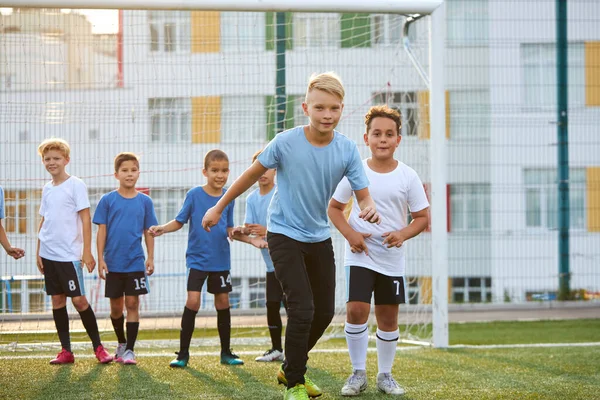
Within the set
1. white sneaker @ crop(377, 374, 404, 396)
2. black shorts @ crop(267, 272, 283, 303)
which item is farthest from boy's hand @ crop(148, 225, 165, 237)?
white sneaker @ crop(377, 374, 404, 396)

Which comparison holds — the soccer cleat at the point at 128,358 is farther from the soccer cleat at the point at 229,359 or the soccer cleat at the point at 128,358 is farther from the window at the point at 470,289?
the window at the point at 470,289

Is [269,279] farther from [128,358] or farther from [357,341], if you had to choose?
[357,341]

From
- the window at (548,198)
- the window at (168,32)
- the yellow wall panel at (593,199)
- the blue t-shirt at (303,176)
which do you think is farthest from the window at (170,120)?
the yellow wall panel at (593,199)

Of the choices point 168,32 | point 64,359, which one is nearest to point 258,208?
point 64,359

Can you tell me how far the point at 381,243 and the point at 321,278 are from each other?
55cm

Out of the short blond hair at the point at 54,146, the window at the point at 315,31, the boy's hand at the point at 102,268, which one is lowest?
the boy's hand at the point at 102,268

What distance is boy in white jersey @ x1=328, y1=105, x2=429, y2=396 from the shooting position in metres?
4.58

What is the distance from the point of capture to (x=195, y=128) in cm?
845

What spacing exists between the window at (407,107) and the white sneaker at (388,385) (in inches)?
159

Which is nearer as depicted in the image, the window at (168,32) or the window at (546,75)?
the window at (168,32)

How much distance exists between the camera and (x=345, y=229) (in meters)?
4.50

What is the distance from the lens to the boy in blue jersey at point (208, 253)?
233 inches

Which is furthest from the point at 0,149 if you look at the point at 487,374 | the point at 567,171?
the point at 567,171

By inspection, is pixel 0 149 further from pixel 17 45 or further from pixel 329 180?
pixel 329 180
